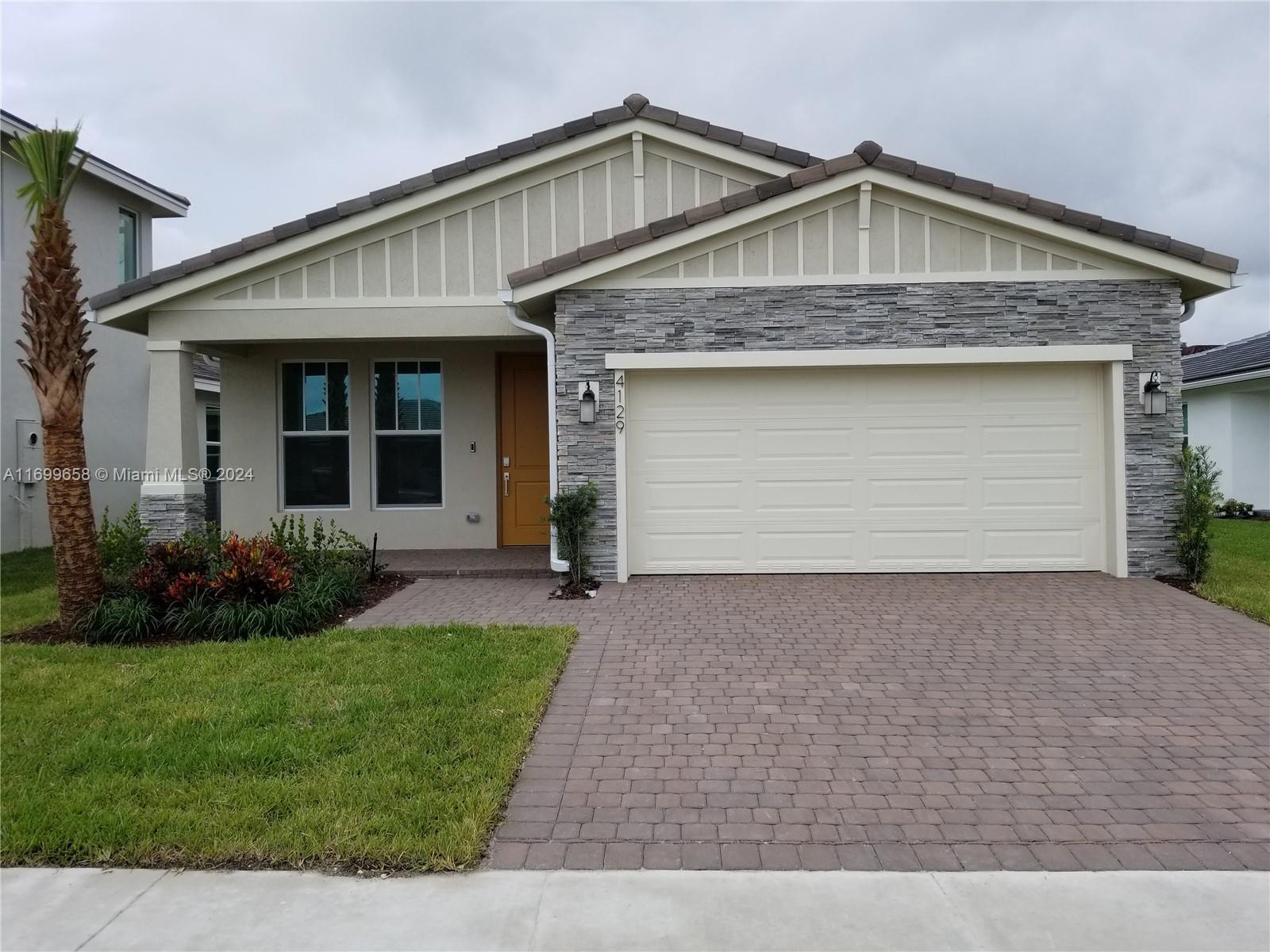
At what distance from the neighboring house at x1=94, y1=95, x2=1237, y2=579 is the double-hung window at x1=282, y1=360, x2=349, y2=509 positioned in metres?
1.75

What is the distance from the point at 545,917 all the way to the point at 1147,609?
22.6 feet

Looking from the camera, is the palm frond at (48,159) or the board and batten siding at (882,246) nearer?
the palm frond at (48,159)

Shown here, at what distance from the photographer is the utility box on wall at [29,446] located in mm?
12867

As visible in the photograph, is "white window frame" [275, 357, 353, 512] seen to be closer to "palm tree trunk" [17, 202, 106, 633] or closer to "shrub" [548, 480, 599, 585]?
"shrub" [548, 480, 599, 585]

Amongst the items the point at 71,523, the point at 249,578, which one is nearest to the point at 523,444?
the point at 249,578

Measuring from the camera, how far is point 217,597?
24.7ft

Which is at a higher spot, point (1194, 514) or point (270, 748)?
point (1194, 514)

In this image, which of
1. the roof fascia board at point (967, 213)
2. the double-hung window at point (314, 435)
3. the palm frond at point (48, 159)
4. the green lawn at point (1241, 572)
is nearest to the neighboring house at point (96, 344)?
the double-hung window at point (314, 435)

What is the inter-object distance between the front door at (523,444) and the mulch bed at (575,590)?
283 cm

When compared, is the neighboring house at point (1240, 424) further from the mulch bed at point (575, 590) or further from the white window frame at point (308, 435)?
the white window frame at point (308, 435)

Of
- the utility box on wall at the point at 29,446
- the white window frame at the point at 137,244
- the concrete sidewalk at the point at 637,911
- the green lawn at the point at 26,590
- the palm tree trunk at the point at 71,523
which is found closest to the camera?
the concrete sidewalk at the point at 637,911

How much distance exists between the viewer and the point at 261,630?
23.6 feet

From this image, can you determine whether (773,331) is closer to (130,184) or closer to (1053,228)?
(1053,228)

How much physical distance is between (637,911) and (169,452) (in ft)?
29.3
